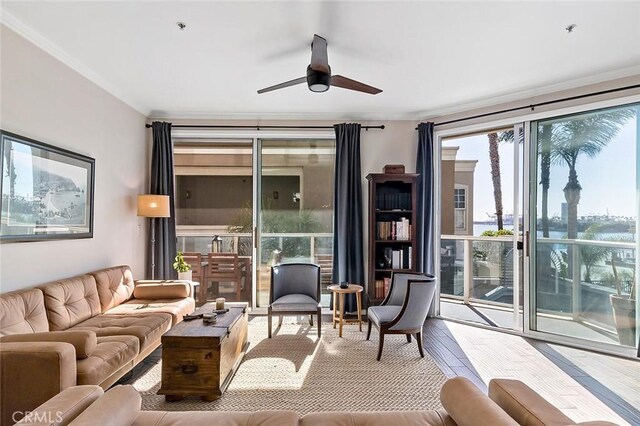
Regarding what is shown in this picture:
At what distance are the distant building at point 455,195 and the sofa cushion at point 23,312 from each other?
4.60 meters

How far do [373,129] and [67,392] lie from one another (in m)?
4.42

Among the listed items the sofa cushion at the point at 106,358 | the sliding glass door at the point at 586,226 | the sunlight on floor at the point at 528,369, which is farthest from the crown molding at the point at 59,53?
the sliding glass door at the point at 586,226

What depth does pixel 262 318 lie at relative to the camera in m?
4.51

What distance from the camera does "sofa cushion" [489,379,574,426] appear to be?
1.09 metres

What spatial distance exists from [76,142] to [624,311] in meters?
5.96

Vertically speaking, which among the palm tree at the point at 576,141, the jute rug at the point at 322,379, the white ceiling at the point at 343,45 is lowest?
the jute rug at the point at 322,379

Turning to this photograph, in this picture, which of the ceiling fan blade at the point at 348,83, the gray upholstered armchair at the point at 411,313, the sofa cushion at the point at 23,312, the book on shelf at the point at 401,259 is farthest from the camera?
the book on shelf at the point at 401,259

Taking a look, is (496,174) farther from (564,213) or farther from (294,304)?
(294,304)

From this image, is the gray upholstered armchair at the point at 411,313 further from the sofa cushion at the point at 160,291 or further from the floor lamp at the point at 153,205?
the floor lamp at the point at 153,205

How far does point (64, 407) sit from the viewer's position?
1169 millimetres

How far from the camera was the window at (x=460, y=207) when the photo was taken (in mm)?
4645

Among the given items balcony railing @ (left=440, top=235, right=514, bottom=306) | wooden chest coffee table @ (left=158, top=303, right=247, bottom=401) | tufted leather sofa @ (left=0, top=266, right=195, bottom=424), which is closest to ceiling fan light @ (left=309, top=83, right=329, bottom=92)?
wooden chest coffee table @ (left=158, top=303, right=247, bottom=401)

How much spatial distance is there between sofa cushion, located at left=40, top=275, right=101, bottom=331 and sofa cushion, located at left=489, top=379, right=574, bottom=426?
10.3 feet

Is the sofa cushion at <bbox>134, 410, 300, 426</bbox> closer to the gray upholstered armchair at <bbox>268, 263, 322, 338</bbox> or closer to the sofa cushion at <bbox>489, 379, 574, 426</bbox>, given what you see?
the sofa cushion at <bbox>489, 379, 574, 426</bbox>
